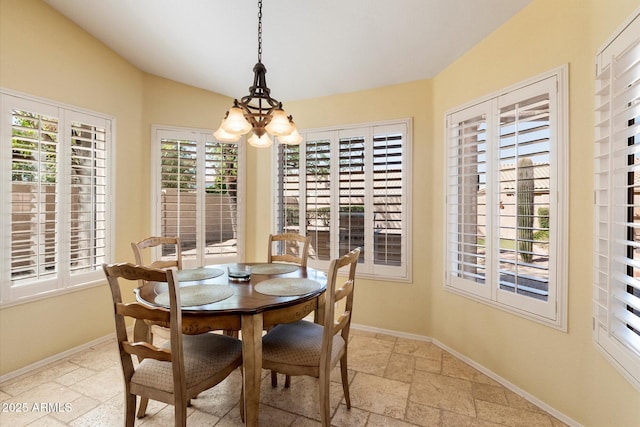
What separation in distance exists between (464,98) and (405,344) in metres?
2.35

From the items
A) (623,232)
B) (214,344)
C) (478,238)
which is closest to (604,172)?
(623,232)

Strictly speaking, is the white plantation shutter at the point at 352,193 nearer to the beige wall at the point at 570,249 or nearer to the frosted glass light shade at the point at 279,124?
the beige wall at the point at 570,249

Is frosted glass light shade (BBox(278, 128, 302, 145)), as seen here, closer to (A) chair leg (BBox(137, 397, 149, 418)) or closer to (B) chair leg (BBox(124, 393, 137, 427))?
(B) chair leg (BBox(124, 393, 137, 427))

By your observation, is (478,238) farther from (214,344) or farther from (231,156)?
(231,156)

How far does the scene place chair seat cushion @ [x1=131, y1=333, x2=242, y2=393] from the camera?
4.79 feet

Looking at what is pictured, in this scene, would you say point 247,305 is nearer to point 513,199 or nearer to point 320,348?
point 320,348

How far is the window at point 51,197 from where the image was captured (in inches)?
89.3

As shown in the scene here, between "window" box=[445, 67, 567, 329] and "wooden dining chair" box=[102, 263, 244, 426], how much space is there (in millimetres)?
1966

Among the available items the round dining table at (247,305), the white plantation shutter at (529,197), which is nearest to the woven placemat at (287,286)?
the round dining table at (247,305)

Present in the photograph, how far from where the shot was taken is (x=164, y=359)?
4.53ft

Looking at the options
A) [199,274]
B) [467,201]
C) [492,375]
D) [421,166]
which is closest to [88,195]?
[199,274]

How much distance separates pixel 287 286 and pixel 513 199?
1.72 metres

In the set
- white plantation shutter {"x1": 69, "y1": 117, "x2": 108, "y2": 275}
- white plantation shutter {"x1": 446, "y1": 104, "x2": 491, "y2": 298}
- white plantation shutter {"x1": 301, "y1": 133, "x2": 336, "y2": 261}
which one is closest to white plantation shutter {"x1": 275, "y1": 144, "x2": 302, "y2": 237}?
white plantation shutter {"x1": 301, "y1": 133, "x2": 336, "y2": 261}

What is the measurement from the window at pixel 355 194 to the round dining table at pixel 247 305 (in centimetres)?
125
